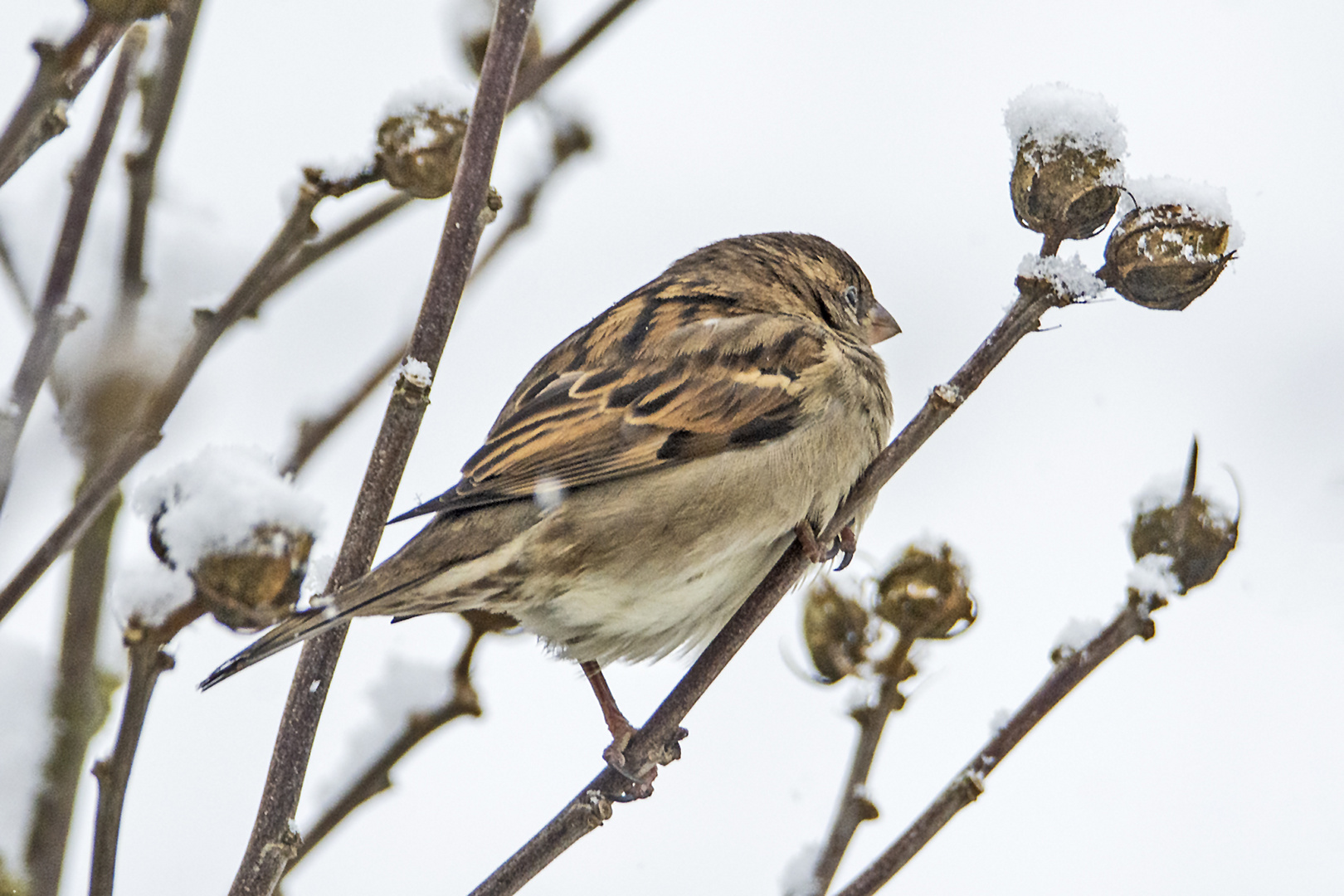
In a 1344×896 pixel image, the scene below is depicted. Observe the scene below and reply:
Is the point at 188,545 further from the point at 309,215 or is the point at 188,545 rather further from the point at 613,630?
the point at 613,630

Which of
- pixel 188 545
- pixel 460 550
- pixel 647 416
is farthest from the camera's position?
pixel 647 416

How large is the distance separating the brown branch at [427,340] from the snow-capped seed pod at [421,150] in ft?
0.31

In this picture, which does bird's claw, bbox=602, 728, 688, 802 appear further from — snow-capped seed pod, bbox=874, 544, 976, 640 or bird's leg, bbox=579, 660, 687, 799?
snow-capped seed pod, bbox=874, 544, 976, 640

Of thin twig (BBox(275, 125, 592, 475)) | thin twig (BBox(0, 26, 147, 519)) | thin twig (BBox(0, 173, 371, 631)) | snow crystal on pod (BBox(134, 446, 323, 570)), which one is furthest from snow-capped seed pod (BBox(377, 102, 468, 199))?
snow crystal on pod (BBox(134, 446, 323, 570))

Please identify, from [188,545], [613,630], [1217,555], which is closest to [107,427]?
[188,545]

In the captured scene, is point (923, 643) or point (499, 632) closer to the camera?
point (923, 643)

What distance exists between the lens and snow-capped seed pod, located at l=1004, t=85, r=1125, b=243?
71.4 inches

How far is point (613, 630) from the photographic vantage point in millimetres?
2852

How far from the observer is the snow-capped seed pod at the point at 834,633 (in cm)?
228

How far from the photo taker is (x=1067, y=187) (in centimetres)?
182

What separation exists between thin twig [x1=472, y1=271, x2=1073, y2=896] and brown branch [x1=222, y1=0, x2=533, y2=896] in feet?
1.10

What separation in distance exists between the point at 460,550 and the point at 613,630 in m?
0.52

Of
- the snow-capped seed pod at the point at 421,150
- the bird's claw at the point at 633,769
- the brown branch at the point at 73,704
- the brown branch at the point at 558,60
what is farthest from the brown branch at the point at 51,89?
the bird's claw at the point at 633,769

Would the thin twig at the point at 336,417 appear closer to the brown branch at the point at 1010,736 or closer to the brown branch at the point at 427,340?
the brown branch at the point at 427,340
